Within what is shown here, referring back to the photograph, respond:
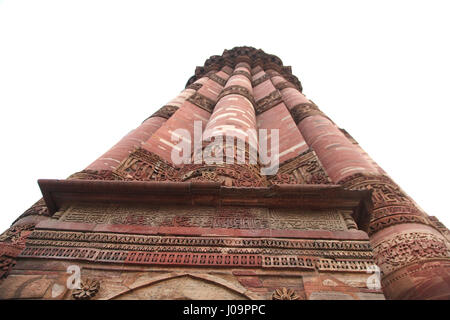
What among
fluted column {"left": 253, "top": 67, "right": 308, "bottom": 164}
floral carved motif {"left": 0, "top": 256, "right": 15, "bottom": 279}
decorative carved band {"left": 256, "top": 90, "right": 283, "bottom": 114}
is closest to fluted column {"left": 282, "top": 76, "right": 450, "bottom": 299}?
fluted column {"left": 253, "top": 67, "right": 308, "bottom": 164}

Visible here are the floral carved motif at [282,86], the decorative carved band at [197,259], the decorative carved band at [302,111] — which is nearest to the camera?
the decorative carved band at [197,259]

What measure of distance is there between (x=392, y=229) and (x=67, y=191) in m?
3.65

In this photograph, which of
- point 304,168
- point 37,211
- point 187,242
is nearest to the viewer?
point 187,242

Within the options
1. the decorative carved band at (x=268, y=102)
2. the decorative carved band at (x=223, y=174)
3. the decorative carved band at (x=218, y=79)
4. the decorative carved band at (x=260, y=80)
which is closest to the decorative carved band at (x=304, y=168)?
the decorative carved band at (x=223, y=174)

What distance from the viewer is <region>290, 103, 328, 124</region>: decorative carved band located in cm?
844

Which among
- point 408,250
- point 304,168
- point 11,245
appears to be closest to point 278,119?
point 304,168

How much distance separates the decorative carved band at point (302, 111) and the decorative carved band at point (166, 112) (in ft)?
11.3

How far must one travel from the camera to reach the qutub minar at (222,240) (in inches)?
96.6

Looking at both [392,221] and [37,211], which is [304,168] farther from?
[37,211]

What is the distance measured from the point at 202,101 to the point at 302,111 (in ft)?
11.0

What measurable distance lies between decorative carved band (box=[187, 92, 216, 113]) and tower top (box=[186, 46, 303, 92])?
5.80 metres

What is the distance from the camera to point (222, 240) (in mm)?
2926

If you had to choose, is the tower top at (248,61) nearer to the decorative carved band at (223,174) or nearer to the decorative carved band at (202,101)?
the decorative carved band at (202,101)

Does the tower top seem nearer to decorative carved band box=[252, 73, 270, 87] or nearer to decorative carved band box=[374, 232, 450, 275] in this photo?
decorative carved band box=[252, 73, 270, 87]
